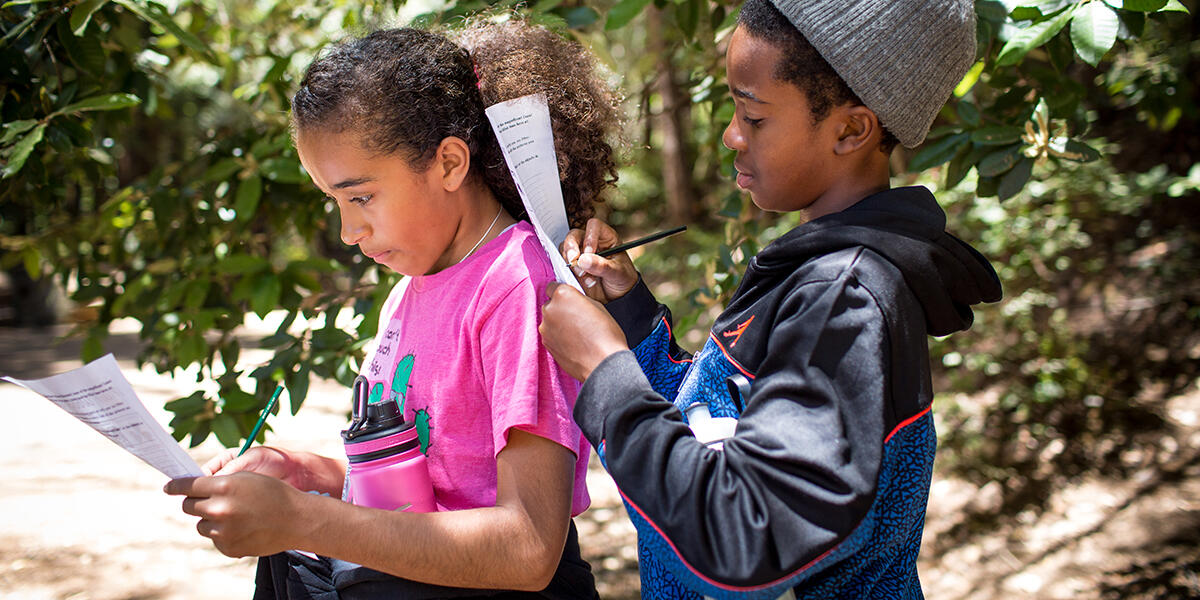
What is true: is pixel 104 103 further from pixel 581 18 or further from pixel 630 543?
pixel 630 543

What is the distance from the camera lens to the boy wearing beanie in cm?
91

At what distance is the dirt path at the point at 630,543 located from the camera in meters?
3.11

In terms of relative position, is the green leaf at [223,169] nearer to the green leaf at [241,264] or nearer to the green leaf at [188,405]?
the green leaf at [241,264]

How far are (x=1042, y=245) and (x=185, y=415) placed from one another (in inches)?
142

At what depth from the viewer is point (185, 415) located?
2.26 m

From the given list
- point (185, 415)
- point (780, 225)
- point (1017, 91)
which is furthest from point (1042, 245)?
point (185, 415)

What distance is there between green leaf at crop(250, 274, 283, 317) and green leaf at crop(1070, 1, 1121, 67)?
6.61ft

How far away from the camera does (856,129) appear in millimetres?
1113

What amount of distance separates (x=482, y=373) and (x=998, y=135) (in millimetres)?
1302

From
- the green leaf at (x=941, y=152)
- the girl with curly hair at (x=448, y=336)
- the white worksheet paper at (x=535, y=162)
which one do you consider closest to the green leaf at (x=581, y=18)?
the girl with curly hair at (x=448, y=336)

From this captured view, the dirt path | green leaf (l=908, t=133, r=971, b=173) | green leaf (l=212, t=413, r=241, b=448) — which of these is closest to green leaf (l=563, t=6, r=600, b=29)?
green leaf (l=908, t=133, r=971, b=173)

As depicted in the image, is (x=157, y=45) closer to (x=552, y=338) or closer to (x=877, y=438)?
(x=552, y=338)

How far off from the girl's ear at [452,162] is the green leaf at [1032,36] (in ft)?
3.43

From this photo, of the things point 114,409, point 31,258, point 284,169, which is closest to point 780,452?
point 114,409
